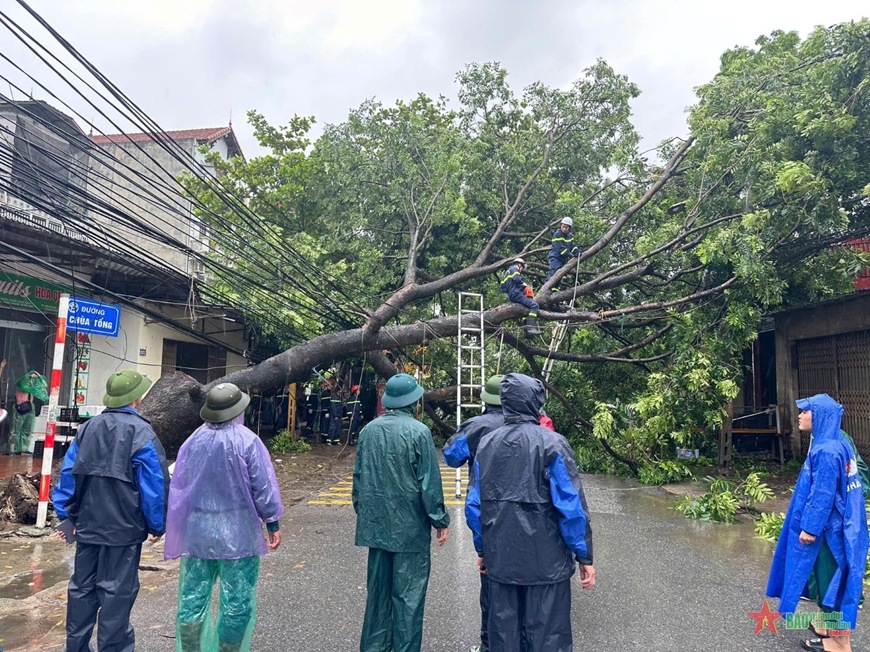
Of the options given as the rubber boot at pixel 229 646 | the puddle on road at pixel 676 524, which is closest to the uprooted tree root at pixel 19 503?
the rubber boot at pixel 229 646

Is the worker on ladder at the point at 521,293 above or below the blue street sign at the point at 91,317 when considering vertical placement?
above

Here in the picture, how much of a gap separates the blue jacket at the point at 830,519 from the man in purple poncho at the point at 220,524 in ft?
10.3

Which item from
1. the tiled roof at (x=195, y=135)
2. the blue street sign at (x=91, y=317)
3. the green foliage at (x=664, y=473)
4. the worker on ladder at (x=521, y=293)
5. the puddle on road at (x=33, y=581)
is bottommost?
the puddle on road at (x=33, y=581)

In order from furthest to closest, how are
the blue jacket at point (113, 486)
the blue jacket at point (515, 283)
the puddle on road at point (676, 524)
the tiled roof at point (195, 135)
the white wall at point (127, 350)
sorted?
the tiled roof at point (195, 135) < the white wall at point (127, 350) < the blue jacket at point (515, 283) < the puddle on road at point (676, 524) < the blue jacket at point (113, 486)

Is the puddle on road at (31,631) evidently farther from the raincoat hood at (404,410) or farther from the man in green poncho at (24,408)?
the man in green poncho at (24,408)

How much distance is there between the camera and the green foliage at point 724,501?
23.9ft

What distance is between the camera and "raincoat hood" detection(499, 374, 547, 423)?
312 centimetres

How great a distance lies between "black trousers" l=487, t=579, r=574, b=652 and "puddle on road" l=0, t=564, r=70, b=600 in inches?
155

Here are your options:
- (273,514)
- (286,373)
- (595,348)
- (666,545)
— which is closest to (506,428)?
(273,514)

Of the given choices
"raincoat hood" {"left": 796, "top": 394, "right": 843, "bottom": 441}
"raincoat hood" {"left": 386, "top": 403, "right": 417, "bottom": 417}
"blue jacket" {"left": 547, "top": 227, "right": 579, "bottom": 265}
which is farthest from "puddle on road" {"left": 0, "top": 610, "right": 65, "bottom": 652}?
"blue jacket" {"left": 547, "top": 227, "right": 579, "bottom": 265}

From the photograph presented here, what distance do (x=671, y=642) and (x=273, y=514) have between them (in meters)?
2.65

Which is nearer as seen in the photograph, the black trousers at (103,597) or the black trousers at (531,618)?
the black trousers at (531,618)

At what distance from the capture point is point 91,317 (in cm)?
678

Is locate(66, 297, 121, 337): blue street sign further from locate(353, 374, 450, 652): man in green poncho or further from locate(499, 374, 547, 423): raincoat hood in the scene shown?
locate(499, 374, 547, 423): raincoat hood
